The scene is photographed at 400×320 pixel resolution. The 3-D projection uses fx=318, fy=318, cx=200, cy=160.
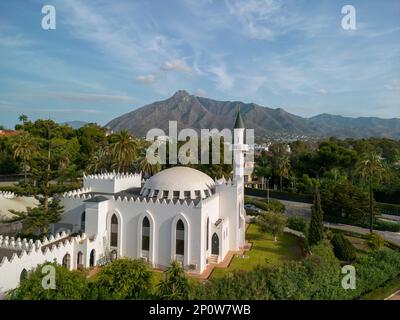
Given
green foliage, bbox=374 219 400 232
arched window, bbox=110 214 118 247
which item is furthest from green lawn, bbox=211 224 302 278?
green foliage, bbox=374 219 400 232

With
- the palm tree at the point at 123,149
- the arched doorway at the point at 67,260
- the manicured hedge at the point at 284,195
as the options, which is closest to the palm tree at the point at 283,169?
the manicured hedge at the point at 284,195

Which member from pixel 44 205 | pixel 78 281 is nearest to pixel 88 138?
pixel 44 205

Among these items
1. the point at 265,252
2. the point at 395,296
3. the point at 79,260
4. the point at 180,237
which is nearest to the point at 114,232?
the point at 79,260

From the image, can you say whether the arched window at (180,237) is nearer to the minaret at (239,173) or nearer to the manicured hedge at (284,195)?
the minaret at (239,173)

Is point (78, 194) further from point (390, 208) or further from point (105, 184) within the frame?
point (390, 208)

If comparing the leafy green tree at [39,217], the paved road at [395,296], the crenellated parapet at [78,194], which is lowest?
the paved road at [395,296]
